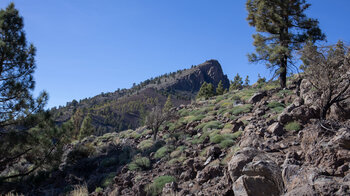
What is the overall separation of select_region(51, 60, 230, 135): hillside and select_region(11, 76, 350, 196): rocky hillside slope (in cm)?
5453

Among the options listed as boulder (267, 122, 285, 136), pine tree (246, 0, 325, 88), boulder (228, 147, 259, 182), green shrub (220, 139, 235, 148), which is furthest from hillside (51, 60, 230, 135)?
boulder (228, 147, 259, 182)

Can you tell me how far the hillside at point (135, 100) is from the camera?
9164 centimetres

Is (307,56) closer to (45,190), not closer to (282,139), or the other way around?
(282,139)

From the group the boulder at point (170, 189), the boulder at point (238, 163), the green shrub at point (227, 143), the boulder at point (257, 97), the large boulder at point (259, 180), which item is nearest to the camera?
the large boulder at point (259, 180)

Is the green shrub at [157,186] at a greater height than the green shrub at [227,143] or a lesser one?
lesser

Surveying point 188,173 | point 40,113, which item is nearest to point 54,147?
point 40,113

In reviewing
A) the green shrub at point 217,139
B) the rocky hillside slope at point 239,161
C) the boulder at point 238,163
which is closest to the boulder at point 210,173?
the rocky hillside slope at point 239,161

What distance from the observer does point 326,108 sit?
20.6 feet

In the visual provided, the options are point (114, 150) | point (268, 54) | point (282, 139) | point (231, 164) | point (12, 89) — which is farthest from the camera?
point (268, 54)

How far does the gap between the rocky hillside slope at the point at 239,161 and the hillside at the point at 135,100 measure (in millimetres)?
54533

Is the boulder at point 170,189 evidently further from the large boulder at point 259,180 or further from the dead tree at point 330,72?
the dead tree at point 330,72

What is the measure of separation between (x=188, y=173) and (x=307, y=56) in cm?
489

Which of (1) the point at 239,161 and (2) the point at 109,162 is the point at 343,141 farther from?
(2) the point at 109,162

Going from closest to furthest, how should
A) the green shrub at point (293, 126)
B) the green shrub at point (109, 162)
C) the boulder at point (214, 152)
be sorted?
the green shrub at point (293, 126), the boulder at point (214, 152), the green shrub at point (109, 162)
